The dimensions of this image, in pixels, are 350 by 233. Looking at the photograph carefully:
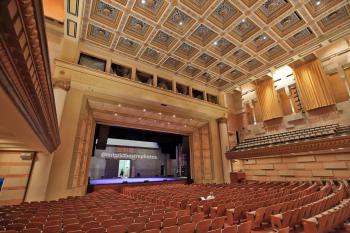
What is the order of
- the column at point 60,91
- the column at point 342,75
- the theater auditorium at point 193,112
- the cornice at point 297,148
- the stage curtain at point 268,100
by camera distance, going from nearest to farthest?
the theater auditorium at point 193,112 → the column at point 60,91 → the cornice at point 297,148 → the column at point 342,75 → the stage curtain at point 268,100

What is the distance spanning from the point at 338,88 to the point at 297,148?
15.2 feet

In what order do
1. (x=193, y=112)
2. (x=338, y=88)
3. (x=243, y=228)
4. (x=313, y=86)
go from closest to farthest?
(x=243, y=228)
(x=338, y=88)
(x=313, y=86)
(x=193, y=112)

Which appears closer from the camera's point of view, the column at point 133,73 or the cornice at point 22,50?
the cornice at point 22,50

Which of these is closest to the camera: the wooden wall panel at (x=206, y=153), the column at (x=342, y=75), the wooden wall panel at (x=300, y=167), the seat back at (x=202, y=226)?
the seat back at (x=202, y=226)

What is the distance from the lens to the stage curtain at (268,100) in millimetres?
12494

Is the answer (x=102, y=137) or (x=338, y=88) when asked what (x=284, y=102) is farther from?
(x=102, y=137)

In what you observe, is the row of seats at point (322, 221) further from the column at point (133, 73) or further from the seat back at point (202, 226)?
the column at point (133, 73)

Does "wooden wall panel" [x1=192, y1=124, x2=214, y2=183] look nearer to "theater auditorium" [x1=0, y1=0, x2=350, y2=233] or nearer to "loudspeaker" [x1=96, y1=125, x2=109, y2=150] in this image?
"theater auditorium" [x1=0, y1=0, x2=350, y2=233]

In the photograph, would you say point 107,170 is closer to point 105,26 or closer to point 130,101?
point 130,101

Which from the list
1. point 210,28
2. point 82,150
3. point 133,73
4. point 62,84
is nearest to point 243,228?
point 82,150

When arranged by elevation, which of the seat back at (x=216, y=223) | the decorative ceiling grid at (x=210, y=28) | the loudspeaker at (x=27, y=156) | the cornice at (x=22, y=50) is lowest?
the seat back at (x=216, y=223)

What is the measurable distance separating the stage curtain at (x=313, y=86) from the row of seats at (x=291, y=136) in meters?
1.43

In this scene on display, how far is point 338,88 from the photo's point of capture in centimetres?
1018

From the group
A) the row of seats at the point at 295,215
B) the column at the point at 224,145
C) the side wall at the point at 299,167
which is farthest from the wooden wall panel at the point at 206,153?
the row of seats at the point at 295,215
